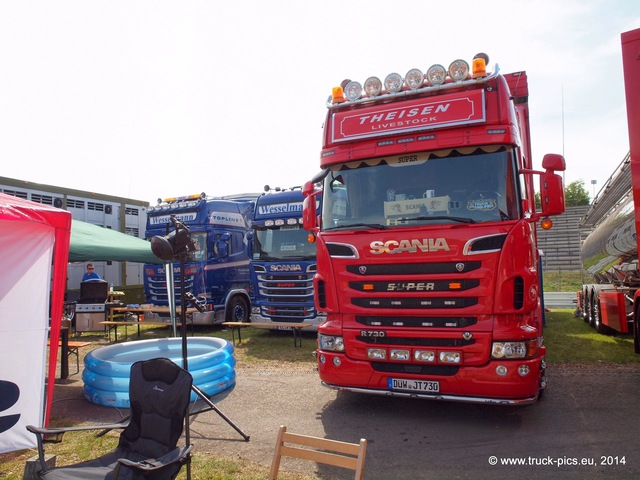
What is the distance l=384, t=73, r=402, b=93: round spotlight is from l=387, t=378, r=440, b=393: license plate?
10.3 ft

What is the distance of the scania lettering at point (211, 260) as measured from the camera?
12023mm

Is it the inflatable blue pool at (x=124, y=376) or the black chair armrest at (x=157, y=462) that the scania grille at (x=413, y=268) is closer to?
the black chair armrest at (x=157, y=462)

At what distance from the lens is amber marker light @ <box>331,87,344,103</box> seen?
18.4 feet

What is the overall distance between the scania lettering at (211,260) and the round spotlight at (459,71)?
23.5 ft

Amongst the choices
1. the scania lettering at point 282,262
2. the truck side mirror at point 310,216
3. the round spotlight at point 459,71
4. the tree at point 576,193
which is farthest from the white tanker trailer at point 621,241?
the tree at point 576,193

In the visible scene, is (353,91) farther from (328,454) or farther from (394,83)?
(328,454)

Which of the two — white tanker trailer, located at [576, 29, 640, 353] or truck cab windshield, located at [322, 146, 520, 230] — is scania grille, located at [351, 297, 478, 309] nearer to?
truck cab windshield, located at [322, 146, 520, 230]

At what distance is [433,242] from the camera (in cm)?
465

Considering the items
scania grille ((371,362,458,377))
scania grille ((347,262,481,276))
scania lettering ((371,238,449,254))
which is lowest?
scania grille ((371,362,458,377))

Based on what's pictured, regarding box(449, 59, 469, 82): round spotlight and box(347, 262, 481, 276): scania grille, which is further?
box(449, 59, 469, 82): round spotlight

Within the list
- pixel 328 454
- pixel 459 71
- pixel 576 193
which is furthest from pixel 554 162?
pixel 576 193

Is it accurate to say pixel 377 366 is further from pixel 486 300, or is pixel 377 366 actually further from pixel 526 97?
pixel 526 97

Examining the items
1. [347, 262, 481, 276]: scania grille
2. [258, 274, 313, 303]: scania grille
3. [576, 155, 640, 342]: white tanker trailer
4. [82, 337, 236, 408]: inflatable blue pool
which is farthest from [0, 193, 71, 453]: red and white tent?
[576, 155, 640, 342]: white tanker trailer

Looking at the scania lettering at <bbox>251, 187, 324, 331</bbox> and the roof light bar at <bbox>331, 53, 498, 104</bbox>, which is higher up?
the roof light bar at <bbox>331, 53, 498, 104</bbox>
